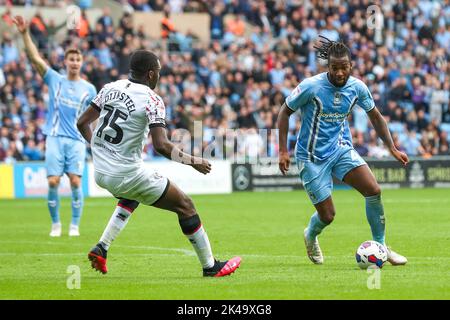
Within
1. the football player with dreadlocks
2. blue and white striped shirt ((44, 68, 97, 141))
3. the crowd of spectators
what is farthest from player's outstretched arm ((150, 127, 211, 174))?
the crowd of spectators

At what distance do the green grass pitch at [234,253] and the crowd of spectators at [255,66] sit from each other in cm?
666

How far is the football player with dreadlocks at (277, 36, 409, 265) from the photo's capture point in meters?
11.3

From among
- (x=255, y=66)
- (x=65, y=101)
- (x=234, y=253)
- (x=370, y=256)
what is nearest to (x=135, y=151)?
(x=370, y=256)

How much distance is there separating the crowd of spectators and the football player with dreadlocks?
56.6ft

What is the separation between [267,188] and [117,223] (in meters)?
19.6

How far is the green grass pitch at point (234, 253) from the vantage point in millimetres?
9078

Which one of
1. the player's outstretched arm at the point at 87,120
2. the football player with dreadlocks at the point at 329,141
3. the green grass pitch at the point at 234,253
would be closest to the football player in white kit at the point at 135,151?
the player's outstretched arm at the point at 87,120

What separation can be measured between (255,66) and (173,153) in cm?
2436

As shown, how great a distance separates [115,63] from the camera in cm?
3138

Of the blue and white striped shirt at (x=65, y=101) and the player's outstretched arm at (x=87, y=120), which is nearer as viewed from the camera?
the player's outstretched arm at (x=87, y=120)

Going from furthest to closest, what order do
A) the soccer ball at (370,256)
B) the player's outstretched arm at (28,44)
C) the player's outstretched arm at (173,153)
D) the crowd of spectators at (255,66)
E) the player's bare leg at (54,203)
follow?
the crowd of spectators at (255,66) < the player's bare leg at (54,203) < the player's outstretched arm at (28,44) < the soccer ball at (370,256) < the player's outstretched arm at (173,153)

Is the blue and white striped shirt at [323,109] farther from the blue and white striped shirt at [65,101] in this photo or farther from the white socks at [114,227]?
the blue and white striped shirt at [65,101]

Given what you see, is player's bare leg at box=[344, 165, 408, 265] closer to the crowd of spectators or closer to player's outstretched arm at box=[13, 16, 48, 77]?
player's outstretched arm at box=[13, 16, 48, 77]

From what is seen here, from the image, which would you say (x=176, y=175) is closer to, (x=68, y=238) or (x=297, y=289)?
(x=68, y=238)
